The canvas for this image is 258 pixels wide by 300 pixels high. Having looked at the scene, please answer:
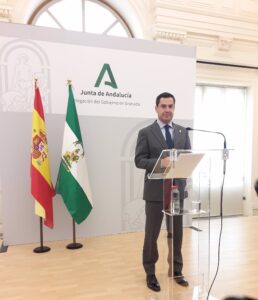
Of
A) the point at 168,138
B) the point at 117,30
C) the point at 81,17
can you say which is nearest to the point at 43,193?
the point at 168,138

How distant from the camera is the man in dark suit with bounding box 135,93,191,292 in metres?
2.27

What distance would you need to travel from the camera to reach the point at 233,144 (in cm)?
500

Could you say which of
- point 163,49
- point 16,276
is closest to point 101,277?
point 16,276

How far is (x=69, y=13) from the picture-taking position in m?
4.24

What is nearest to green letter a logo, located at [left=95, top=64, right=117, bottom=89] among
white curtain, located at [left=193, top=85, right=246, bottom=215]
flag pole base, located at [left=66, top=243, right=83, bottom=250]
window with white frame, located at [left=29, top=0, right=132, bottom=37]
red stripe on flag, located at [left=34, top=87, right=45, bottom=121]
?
red stripe on flag, located at [left=34, top=87, right=45, bottom=121]

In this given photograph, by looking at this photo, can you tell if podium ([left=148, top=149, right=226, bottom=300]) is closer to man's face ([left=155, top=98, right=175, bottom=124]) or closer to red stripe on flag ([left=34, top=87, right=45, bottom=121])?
man's face ([left=155, top=98, right=175, bottom=124])

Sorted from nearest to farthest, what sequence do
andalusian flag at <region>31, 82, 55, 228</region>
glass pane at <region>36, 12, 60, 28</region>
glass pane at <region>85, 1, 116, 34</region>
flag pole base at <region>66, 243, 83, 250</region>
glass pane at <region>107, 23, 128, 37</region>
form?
1. andalusian flag at <region>31, 82, 55, 228</region>
2. flag pole base at <region>66, 243, 83, 250</region>
3. glass pane at <region>36, 12, 60, 28</region>
4. glass pane at <region>85, 1, 116, 34</region>
5. glass pane at <region>107, 23, 128, 37</region>

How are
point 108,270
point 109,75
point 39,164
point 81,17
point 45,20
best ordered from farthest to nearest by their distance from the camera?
→ point 81,17 < point 45,20 < point 109,75 < point 39,164 < point 108,270

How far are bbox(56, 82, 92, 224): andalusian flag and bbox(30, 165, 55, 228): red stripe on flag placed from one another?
0.11 meters

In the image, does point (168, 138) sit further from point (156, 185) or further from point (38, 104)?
point (38, 104)

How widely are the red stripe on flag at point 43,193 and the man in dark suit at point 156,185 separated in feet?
4.08

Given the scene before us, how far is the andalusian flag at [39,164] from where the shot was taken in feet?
9.95

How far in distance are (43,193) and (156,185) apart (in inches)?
55.4

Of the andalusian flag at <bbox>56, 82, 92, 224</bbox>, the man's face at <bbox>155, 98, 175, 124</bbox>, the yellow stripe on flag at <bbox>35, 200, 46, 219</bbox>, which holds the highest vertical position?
the man's face at <bbox>155, 98, 175, 124</bbox>
